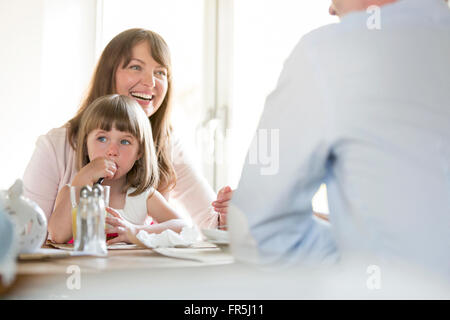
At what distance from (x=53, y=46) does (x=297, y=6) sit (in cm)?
130

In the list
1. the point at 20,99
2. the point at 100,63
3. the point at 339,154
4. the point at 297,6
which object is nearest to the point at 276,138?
the point at 339,154

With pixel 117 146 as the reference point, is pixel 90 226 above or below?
below

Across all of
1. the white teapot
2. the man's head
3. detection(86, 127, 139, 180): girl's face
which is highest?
the man's head

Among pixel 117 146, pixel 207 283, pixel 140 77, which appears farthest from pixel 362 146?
pixel 140 77

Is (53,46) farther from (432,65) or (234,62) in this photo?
(432,65)

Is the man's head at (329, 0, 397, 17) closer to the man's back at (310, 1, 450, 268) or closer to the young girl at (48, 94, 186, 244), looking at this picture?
the man's back at (310, 1, 450, 268)

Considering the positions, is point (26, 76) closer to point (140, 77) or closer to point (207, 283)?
point (140, 77)

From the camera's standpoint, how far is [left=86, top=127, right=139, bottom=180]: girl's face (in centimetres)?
135

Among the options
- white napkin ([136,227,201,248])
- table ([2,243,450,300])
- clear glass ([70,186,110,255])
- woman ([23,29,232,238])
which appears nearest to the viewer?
table ([2,243,450,300])

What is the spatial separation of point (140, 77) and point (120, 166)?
1.55 ft

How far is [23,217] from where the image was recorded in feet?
2.46

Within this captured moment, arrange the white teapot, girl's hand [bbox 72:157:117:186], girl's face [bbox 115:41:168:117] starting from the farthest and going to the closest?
girl's face [bbox 115:41:168:117] < girl's hand [bbox 72:157:117:186] < the white teapot

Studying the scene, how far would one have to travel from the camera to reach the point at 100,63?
69.9 inches

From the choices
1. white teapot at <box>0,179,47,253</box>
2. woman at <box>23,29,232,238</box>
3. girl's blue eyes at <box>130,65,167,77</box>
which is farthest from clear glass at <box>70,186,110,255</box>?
girl's blue eyes at <box>130,65,167,77</box>
